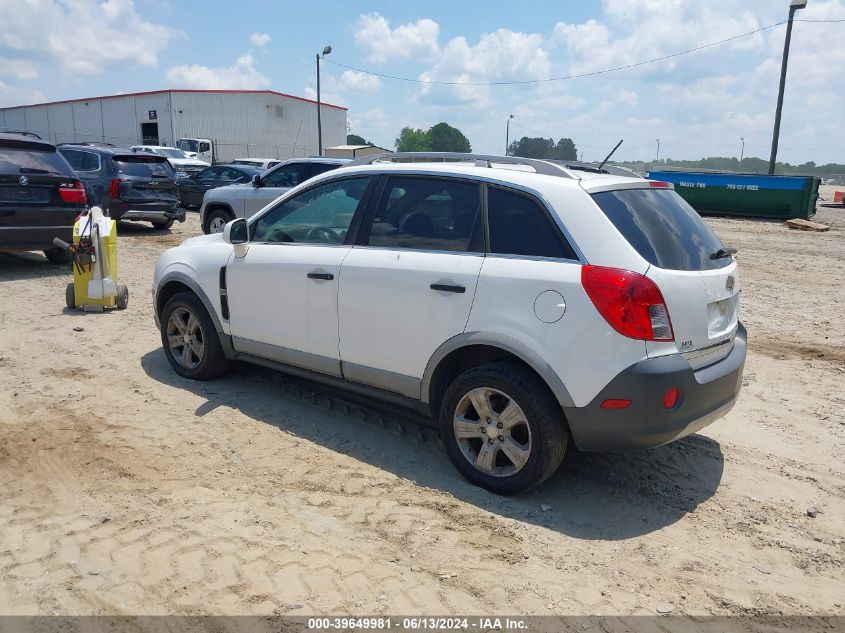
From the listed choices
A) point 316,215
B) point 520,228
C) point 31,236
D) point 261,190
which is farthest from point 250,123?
point 520,228

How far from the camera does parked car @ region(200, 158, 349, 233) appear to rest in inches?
483

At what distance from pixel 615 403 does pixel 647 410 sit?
0.53 ft

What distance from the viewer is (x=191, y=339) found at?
565cm

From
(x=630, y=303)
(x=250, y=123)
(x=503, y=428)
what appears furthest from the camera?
(x=250, y=123)

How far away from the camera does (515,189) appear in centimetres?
386

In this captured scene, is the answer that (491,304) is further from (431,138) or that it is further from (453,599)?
(431,138)

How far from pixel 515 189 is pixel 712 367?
57.7 inches

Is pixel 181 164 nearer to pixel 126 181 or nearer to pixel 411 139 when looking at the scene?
pixel 126 181

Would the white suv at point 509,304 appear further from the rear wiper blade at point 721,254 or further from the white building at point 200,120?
the white building at point 200,120

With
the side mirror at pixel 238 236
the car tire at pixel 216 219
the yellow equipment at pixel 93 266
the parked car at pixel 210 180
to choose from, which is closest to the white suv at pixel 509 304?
the side mirror at pixel 238 236

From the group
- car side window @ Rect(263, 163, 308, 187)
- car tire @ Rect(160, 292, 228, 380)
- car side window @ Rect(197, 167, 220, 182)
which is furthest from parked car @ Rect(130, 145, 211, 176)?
car tire @ Rect(160, 292, 228, 380)

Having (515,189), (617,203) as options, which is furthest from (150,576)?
(617,203)

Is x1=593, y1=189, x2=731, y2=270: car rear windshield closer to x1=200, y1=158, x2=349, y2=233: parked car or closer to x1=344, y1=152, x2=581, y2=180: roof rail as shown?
x1=344, y1=152, x2=581, y2=180: roof rail

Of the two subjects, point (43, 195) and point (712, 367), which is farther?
point (43, 195)
